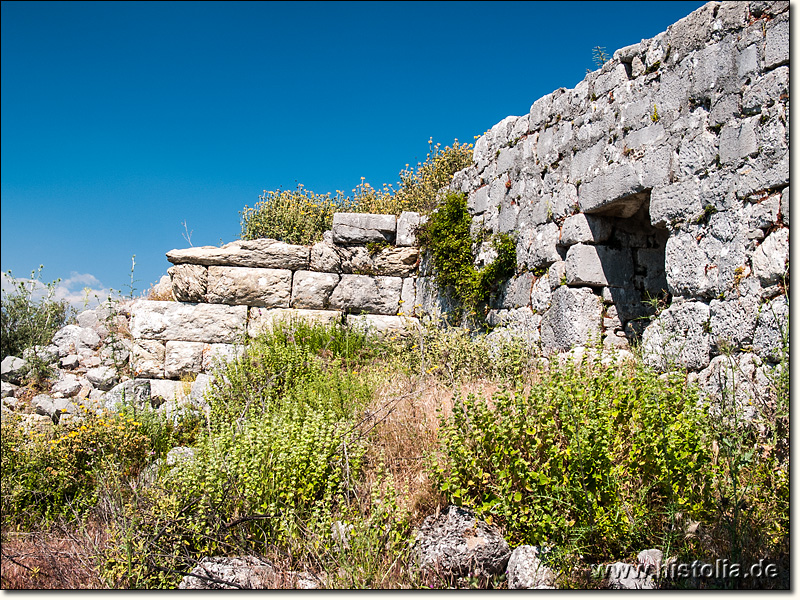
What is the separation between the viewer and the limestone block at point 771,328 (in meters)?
4.24

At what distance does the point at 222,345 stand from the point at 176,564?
5.28 metres

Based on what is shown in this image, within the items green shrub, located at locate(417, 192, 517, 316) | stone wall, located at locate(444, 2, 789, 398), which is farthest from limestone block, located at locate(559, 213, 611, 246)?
green shrub, located at locate(417, 192, 517, 316)

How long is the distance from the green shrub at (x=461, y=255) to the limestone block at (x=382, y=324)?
30.5 inches

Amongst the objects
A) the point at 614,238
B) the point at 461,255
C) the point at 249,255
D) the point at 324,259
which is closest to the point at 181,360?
the point at 249,255

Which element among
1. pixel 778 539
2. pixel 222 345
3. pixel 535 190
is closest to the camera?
pixel 778 539

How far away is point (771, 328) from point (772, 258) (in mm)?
529

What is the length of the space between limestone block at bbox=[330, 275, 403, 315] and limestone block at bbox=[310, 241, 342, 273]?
0.73 feet

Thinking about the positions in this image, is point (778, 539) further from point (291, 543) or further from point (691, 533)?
point (291, 543)

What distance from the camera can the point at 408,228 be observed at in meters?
9.45

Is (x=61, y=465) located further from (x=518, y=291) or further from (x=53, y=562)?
(x=518, y=291)

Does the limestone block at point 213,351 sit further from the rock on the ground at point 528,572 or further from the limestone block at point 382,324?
the rock on the ground at point 528,572

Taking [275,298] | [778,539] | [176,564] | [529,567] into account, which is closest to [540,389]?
[529,567]

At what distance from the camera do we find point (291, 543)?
12.1ft

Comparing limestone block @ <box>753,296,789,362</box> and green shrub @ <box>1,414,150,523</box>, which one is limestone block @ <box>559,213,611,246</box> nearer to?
limestone block @ <box>753,296,789,362</box>
